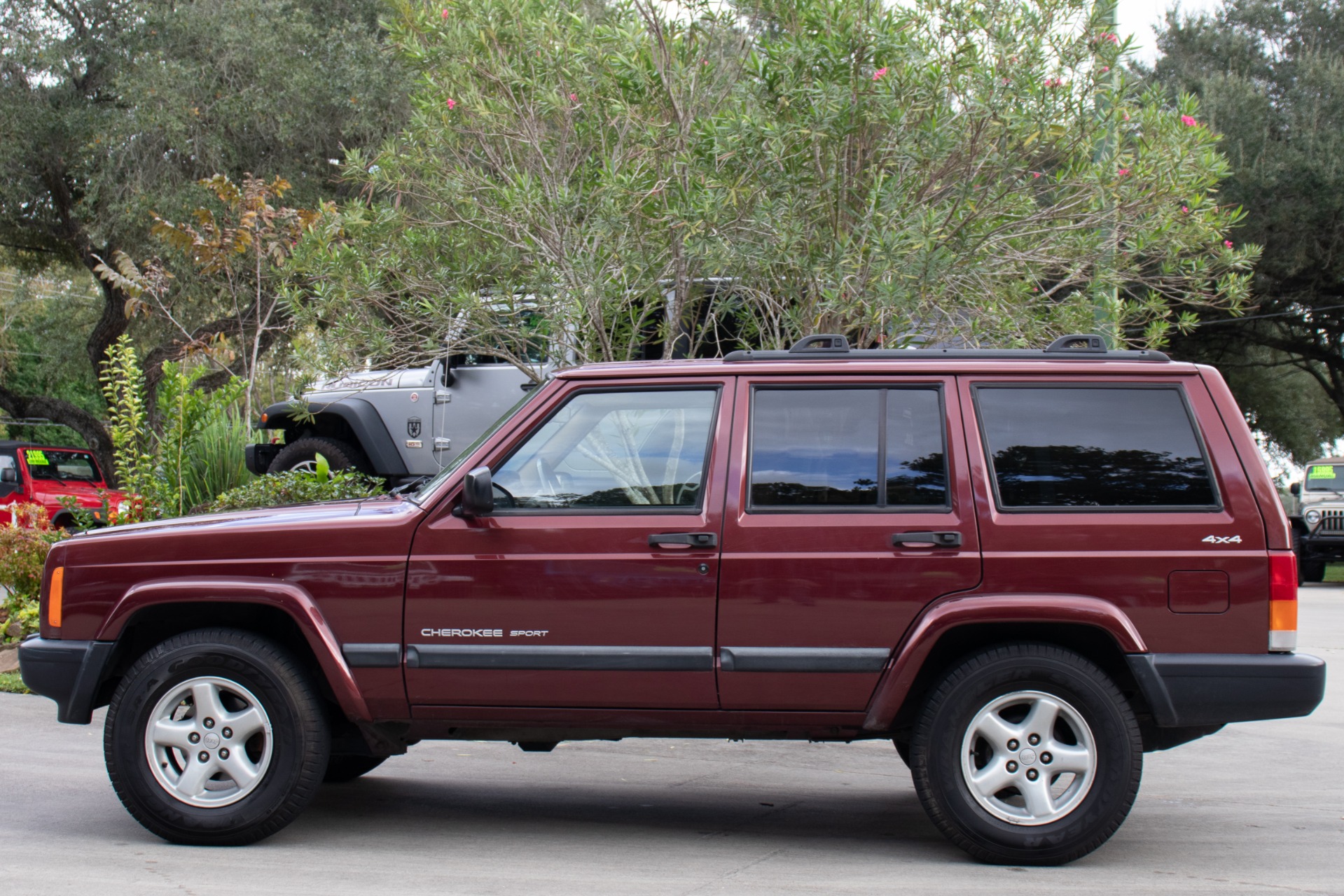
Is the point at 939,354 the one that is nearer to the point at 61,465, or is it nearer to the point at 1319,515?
the point at 1319,515

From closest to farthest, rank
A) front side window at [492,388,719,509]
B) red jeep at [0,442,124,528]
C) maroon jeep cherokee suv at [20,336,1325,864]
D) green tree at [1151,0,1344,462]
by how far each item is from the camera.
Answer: maroon jeep cherokee suv at [20,336,1325,864], front side window at [492,388,719,509], red jeep at [0,442,124,528], green tree at [1151,0,1344,462]

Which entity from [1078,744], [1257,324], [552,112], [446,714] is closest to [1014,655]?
[1078,744]

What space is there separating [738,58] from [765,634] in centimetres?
447

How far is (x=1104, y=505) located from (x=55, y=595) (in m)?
4.08

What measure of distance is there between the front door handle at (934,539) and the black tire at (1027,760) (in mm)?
449

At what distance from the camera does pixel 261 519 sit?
4984mm

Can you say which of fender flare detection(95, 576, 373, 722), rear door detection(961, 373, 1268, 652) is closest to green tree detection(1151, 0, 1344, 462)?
rear door detection(961, 373, 1268, 652)

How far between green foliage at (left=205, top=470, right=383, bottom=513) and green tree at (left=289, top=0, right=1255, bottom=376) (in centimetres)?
99

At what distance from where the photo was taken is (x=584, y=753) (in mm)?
7004

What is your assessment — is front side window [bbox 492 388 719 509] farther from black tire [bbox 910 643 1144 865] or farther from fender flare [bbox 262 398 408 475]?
fender flare [bbox 262 398 408 475]

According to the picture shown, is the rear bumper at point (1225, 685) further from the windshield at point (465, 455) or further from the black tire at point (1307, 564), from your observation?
the black tire at point (1307, 564)

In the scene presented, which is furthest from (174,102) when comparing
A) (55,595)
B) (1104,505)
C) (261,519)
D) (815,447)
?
(1104,505)

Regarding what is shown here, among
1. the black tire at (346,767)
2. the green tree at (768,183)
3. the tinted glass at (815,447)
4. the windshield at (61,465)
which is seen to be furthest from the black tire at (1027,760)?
the windshield at (61,465)

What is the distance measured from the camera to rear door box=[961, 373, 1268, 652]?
4613 millimetres
